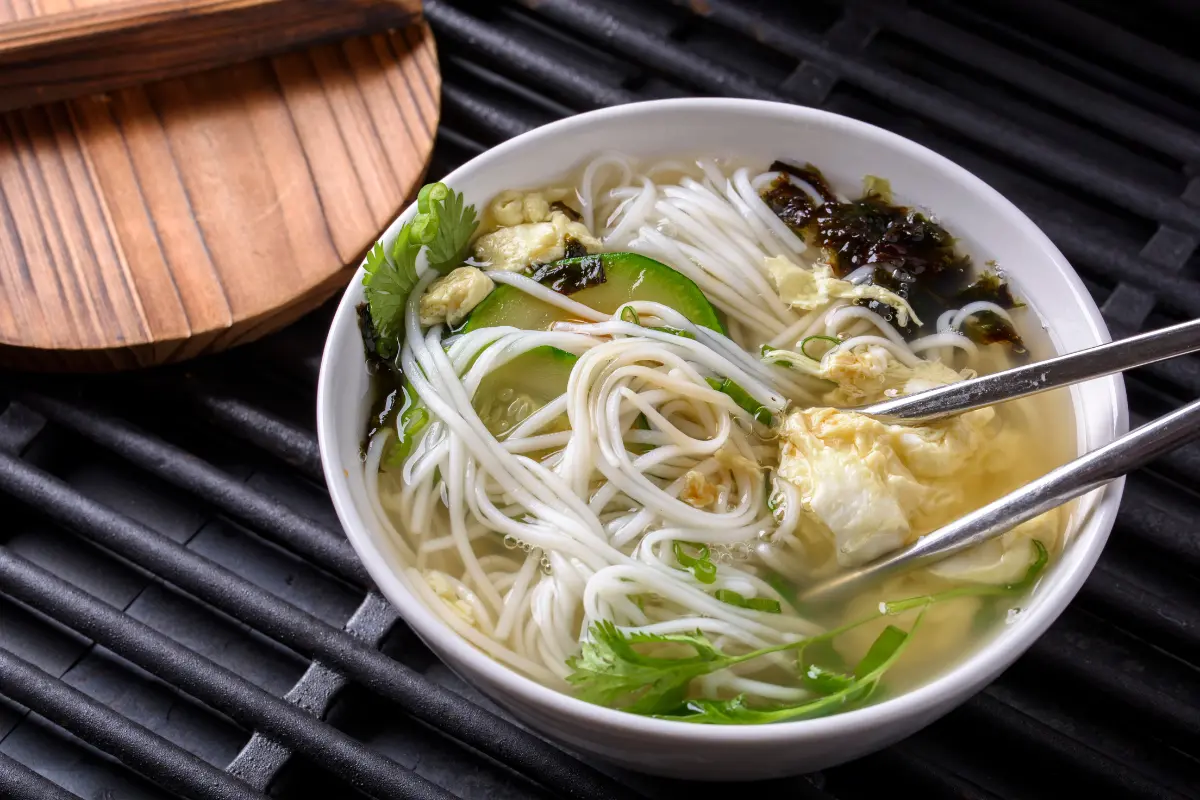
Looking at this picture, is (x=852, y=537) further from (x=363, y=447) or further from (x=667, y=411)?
(x=363, y=447)

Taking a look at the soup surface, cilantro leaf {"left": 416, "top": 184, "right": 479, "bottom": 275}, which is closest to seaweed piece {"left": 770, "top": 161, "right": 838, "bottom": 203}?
the soup surface

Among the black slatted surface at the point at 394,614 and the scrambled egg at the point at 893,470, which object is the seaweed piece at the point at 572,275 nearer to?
the scrambled egg at the point at 893,470

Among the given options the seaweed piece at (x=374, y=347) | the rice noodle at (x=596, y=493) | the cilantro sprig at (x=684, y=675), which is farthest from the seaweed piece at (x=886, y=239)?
the seaweed piece at (x=374, y=347)

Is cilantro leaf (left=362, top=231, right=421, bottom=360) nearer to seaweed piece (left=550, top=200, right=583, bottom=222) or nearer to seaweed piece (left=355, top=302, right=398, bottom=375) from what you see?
seaweed piece (left=355, top=302, right=398, bottom=375)

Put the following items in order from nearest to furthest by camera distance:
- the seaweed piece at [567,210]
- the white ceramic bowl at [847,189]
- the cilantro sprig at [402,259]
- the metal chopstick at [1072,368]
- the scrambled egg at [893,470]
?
the white ceramic bowl at [847,189], the metal chopstick at [1072,368], the scrambled egg at [893,470], the cilantro sprig at [402,259], the seaweed piece at [567,210]

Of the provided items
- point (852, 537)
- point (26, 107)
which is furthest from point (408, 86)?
point (852, 537)
